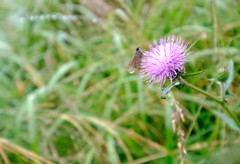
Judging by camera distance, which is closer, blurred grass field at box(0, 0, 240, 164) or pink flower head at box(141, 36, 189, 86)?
pink flower head at box(141, 36, 189, 86)

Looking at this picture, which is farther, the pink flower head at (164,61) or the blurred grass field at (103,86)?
the blurred grass field at (103,86)

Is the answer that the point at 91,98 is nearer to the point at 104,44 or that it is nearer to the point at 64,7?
the point at 104,44

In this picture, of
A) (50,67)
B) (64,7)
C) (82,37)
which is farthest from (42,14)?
(50,67)

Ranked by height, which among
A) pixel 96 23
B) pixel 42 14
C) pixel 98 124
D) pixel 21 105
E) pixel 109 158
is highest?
pixel 42 14

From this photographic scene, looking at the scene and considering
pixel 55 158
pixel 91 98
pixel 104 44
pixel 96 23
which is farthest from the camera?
pixel 96 23
